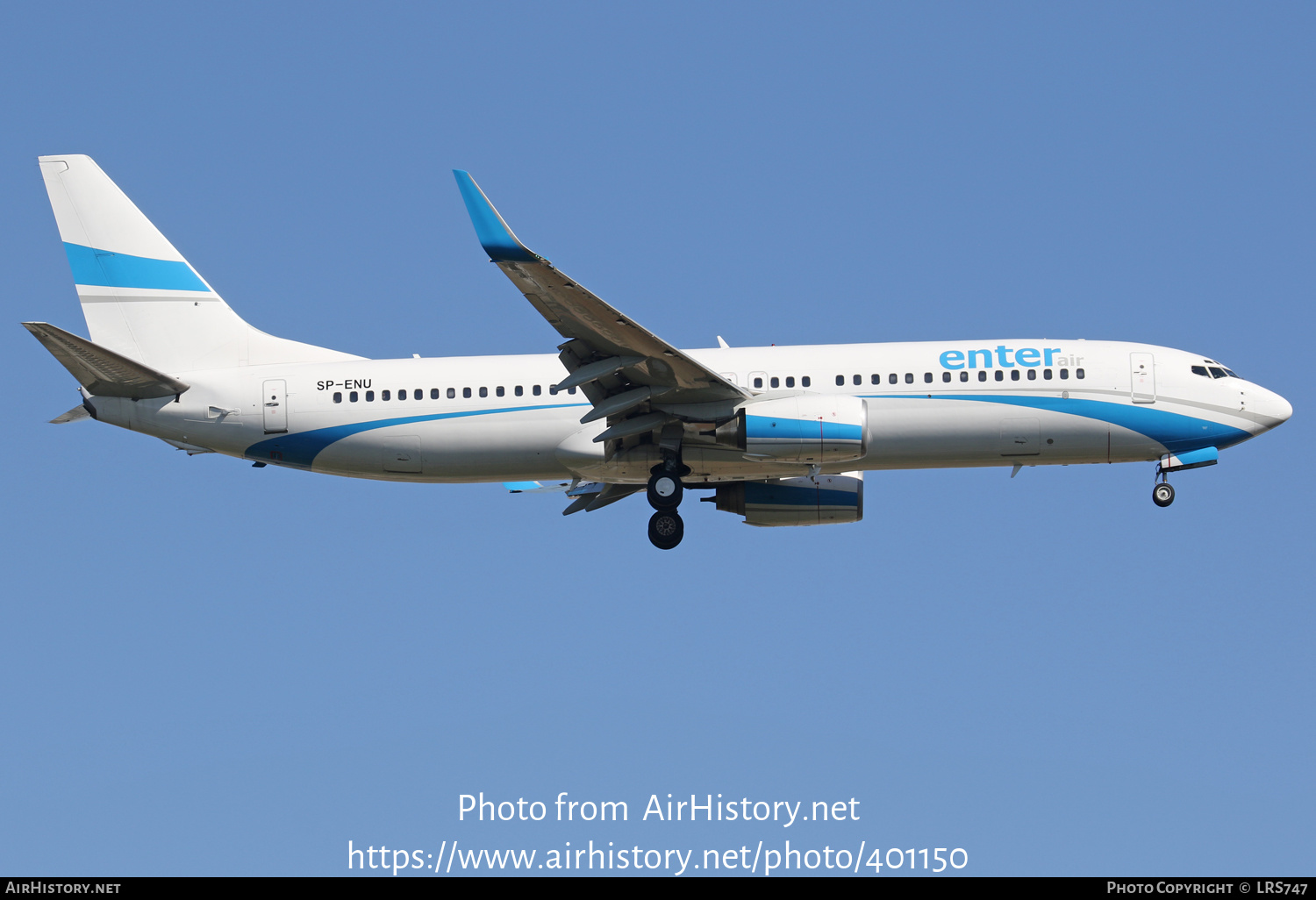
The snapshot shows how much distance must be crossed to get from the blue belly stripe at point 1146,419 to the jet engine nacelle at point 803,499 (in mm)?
4138

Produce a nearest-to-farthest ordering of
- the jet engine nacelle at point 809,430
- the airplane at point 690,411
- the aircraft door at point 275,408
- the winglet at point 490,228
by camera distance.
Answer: the winglet at point 490,228
the jet engine nacelle at point 809,430
the airplane at point 690,411
the aircraft door at point 275,408

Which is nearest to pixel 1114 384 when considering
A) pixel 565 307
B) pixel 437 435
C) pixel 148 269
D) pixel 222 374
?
pixel 565 307

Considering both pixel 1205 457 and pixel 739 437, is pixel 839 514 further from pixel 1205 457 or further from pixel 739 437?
pixel 1205 457

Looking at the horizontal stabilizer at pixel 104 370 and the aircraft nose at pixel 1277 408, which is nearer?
the horizontal stabilizer at pixel 104 370

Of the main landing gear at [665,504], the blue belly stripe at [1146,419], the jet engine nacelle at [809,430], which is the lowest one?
the main landing gear at [665,504]

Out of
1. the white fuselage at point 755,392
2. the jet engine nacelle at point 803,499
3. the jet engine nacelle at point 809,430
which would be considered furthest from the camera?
the jet engine nacelle at point 803,499

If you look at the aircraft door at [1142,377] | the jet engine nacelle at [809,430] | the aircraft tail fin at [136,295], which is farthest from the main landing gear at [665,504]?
the aircraft door at [1142,377]

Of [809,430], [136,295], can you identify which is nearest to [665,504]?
[809,430]

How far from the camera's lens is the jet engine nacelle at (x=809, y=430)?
33625mm

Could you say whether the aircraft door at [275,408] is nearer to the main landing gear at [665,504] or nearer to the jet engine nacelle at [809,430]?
the main landing gear at [665,504]

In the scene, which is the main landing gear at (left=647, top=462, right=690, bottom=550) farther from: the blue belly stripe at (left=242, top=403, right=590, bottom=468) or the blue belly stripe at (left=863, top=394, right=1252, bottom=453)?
the blue belly stripe at (left=863, top=394, right=1252, bottom=453)

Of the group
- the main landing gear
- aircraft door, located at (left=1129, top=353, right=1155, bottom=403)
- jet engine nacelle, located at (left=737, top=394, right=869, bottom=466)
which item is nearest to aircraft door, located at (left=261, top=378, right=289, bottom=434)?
the main landing gear

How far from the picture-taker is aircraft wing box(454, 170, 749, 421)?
1161 inches

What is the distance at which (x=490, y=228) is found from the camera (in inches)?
1152
